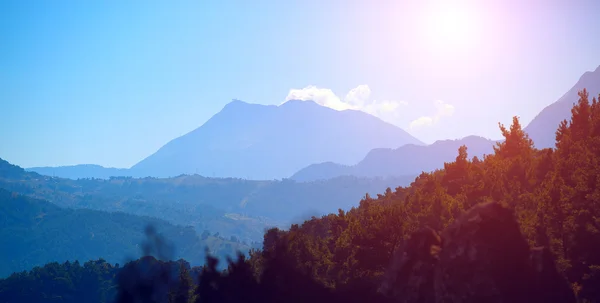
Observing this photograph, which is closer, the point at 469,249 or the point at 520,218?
the point at 469,249

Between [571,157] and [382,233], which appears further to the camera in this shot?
[571,157]

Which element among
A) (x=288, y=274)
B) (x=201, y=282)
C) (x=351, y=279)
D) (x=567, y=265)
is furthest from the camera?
(x=201, y=282)

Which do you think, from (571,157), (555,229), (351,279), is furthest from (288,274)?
(571,157)

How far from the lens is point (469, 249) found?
34.6 meters

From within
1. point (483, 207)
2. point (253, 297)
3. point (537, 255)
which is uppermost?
point (483, 207)

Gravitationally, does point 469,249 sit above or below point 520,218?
below

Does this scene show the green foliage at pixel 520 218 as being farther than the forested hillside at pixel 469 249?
Yes

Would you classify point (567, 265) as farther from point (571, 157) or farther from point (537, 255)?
point (571, 157)

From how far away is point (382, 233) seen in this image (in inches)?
2104

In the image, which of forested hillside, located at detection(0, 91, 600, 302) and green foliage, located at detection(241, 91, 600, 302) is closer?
forested hillside, located at detection(0, 91, 600, 302)

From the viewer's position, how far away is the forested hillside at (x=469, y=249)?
33.7 metres

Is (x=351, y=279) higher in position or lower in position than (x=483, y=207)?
lower

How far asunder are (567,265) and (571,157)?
2168cm

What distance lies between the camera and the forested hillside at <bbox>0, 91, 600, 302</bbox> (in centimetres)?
3369
